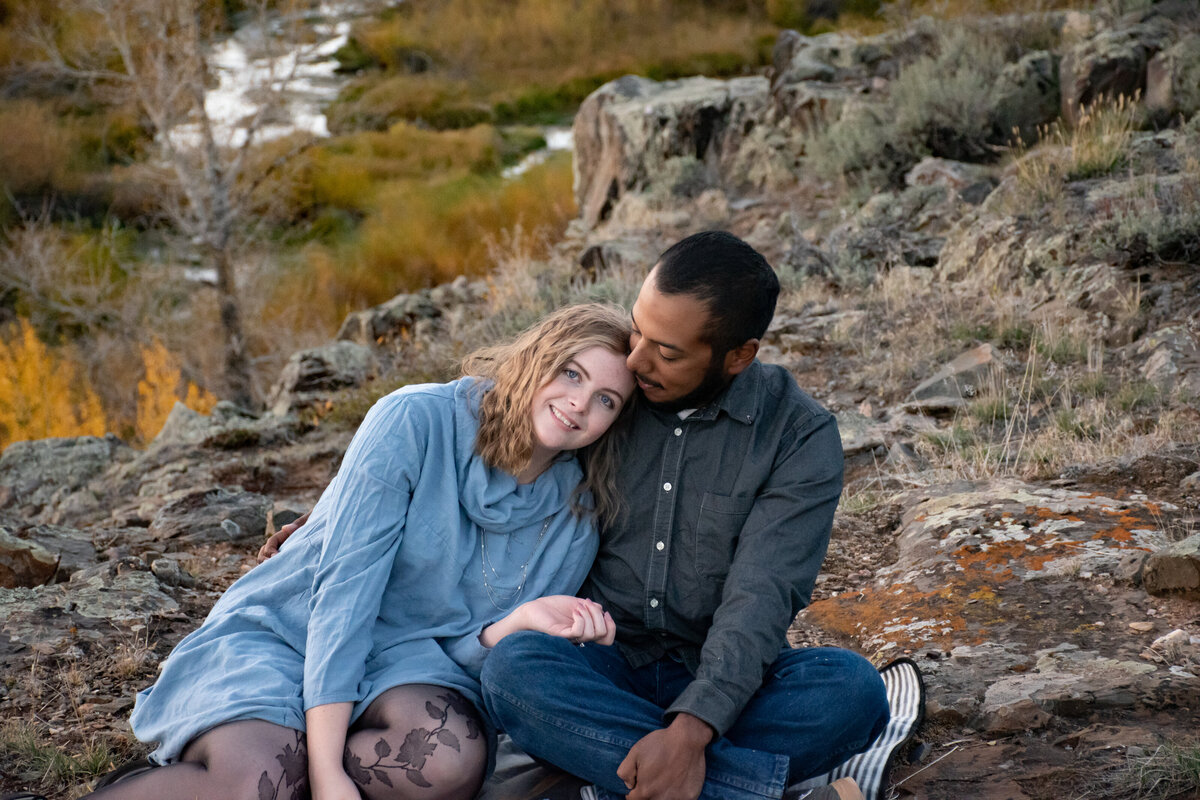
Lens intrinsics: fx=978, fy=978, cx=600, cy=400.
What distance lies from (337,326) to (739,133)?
7.30 meters

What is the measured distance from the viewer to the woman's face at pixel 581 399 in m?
2.25

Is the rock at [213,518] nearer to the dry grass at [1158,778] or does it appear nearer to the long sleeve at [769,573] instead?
the long sleeve at [769,573]

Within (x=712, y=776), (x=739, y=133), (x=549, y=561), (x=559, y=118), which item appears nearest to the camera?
(x=712, y=776)

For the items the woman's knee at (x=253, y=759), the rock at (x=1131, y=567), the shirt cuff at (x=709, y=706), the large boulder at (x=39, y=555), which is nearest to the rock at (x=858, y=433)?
the rock at (x=1131, y=567)

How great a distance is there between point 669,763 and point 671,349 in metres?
0.88

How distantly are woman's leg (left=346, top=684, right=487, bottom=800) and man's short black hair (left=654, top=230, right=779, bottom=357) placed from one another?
1002 millimetres

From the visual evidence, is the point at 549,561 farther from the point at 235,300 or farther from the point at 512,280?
the point at 235,300

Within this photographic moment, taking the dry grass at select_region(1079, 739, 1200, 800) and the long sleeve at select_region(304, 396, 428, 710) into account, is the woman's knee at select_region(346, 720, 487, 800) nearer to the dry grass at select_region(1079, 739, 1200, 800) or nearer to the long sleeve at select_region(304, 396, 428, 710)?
the long sleeve at select_region(304, 396, 428, 710)

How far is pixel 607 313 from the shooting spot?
2.38 meters

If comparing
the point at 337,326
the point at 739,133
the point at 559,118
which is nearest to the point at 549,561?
the point at 739,133

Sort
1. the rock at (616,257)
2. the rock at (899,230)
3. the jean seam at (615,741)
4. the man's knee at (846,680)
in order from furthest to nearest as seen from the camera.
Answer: the rock at (616,257) → the rock at (899,230) → the man's knee at (846,680) → the jean seam at (615,741)

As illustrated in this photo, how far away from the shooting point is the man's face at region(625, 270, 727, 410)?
2.19 meters

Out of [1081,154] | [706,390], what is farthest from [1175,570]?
[1081,154]

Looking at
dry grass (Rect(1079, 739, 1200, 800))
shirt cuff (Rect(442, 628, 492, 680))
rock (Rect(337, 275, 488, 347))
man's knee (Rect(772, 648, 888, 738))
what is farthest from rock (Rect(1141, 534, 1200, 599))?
rock (Rect(337, 275, 488, 347))
